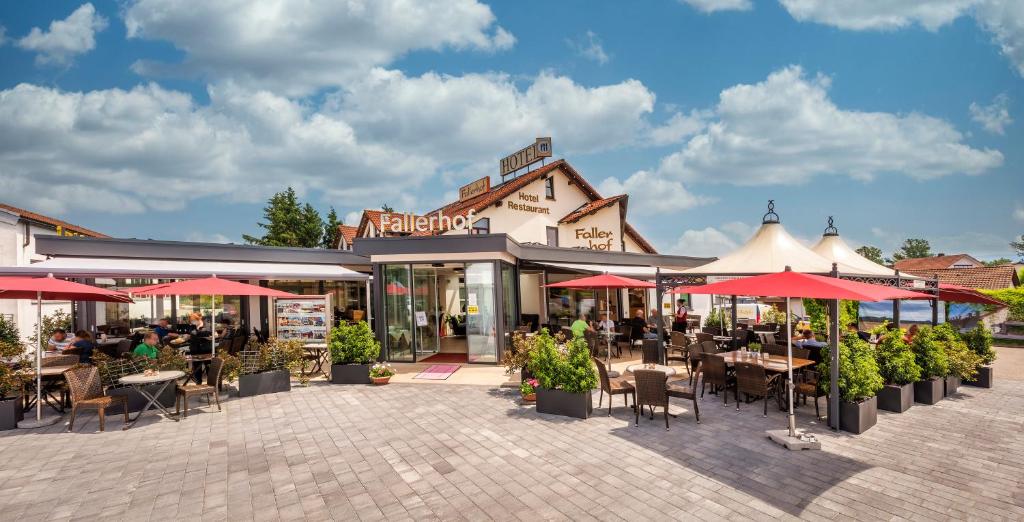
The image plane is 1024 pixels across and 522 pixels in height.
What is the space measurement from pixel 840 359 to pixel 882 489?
2.45 metres

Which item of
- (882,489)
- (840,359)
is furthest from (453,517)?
(840,359)

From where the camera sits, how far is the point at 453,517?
175 inches

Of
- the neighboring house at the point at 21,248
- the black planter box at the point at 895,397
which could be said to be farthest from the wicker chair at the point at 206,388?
the neighboring house at the point at 21,248

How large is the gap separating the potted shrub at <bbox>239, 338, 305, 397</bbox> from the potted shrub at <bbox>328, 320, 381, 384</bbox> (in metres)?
0.74

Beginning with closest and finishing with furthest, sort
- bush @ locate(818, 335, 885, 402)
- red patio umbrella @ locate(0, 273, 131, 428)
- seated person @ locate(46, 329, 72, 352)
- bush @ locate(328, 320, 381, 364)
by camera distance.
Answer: bush @ locate(818, 335, 885, 402)
red patio umbrella @ locate(0, 273, 131, 428)
seated person @ locate(46, 329, 72, 352)
bush @ locate(328, 320, 381, 364)

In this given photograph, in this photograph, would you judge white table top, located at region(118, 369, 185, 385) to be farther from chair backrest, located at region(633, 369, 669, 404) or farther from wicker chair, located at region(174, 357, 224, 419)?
chair backrest, located at region(633, 369, 669, 404)

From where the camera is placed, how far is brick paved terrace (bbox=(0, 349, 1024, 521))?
4.59 m

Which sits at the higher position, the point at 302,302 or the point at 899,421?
the point at 302,302

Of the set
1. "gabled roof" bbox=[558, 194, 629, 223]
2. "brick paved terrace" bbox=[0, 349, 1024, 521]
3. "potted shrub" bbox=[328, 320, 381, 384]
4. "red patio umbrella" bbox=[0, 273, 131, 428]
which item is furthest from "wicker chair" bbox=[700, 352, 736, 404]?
"gabled roof" bbox=[558, 194, 629, 223]

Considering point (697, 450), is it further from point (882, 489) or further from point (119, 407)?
point (119, 407)

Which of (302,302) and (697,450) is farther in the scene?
(302,302)

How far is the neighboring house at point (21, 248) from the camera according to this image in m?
17.8

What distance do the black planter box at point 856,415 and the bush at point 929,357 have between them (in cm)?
210


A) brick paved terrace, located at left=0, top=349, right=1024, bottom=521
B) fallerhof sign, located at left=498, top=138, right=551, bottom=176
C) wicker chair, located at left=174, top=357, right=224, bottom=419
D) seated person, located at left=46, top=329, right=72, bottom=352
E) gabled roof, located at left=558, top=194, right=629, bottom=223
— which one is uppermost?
fallerhof sign, located at left=498, top=138, right=551, bottom=176
